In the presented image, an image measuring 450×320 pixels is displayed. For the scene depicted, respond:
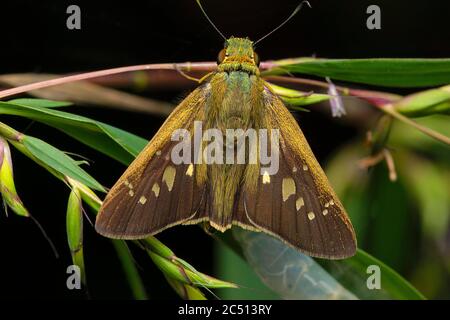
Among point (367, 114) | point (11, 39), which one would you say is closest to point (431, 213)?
point (367, 114)

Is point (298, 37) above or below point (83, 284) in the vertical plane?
above

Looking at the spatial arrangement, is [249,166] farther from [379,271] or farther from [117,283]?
[117,283]

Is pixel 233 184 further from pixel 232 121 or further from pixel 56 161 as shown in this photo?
pixel 56 161

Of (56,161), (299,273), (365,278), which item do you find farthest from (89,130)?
(365,278)

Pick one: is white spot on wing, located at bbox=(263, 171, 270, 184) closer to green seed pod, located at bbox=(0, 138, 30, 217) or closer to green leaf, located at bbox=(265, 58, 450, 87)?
green leaf, located at bbox=(265, 58, 450, 87)

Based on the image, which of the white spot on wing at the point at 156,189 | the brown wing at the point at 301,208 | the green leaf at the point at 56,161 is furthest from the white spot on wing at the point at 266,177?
the green leaf at the point at 56,161

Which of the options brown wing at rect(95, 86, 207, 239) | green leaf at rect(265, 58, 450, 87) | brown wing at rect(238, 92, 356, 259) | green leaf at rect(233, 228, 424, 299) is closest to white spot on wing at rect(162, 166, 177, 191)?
brown wing at rect(95, 86, 207, 239)

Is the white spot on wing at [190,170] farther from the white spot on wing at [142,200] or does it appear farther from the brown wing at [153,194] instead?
the white spot on wing at [142,200]
